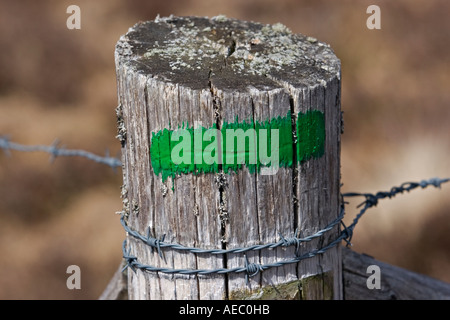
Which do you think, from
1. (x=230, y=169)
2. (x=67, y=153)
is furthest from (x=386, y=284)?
(x=67, y=153)

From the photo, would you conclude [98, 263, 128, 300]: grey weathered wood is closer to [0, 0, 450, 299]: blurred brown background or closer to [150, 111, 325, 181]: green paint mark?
[150, 111, 325, 181]: green paint mark

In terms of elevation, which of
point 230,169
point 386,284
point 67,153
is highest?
point 230,169

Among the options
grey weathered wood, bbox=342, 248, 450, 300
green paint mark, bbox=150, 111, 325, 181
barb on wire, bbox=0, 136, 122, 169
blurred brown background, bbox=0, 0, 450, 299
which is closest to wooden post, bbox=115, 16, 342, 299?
green paint mark, bbox=150, 111, 325, 181

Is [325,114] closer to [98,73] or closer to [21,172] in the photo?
[21,172]

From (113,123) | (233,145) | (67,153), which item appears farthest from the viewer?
(113,123)

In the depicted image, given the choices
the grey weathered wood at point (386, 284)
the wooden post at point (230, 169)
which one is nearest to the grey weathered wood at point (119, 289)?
the wooden post at point (230, 169)

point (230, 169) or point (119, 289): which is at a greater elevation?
point (230, 169)

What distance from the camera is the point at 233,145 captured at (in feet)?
6.29

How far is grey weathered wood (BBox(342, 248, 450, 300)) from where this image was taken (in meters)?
2.49

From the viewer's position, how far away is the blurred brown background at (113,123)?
571cm

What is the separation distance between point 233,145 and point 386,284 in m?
1.05

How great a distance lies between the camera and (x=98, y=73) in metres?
7.88

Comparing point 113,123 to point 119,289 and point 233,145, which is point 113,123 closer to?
point 119,289

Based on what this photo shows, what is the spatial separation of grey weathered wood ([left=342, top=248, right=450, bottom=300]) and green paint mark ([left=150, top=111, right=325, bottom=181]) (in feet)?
2.24
